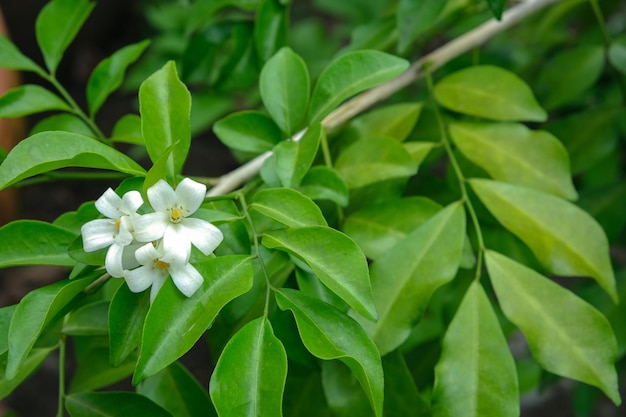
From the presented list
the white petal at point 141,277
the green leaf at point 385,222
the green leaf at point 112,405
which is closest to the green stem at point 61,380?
the green leaf at point 112,405

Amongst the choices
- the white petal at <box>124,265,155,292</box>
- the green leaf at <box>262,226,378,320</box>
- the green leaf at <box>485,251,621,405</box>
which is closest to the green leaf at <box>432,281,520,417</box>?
the green leaf at <box>485,251,621,405</box>

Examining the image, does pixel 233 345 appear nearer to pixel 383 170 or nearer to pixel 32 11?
pixel 383 170

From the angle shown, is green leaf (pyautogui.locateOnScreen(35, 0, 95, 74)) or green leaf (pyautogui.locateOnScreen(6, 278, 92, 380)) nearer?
green leaf (pyautogui.locateOnScreen(6, 278, 92, 380))

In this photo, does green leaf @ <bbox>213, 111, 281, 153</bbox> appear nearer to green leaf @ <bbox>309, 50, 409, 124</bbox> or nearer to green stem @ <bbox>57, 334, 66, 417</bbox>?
green leaf @ <bbox>309, 50, 409, 124</bbox>

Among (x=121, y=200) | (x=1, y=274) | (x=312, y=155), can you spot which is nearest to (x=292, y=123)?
(x=312, y=155)

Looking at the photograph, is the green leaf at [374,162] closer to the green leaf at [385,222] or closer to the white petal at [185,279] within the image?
the green leaf at [385,222]

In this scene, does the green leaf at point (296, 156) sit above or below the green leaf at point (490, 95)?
above
